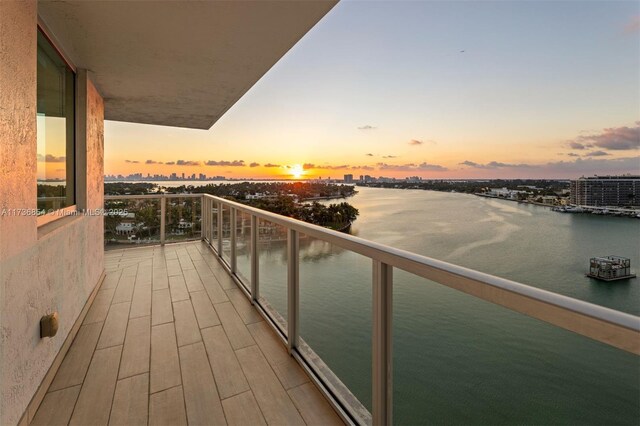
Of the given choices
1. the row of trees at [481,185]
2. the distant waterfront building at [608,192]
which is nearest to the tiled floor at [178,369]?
the distant waterfront building at [608,192]

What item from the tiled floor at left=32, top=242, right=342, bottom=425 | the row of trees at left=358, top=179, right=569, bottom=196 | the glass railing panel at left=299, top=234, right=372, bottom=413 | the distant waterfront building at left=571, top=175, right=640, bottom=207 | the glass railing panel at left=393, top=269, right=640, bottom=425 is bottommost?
the glass railing panel at left=393, top=269, right=640, bottom=425

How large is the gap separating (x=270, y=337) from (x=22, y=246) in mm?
1662

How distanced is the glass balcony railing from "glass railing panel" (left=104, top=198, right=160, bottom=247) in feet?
6.55

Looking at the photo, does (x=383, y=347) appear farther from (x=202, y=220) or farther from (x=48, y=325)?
(x=202, y=220)

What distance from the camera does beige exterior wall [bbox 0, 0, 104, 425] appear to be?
1.36 meters

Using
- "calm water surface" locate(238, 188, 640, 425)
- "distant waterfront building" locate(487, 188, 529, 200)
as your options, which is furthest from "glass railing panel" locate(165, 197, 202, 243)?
"distant waterfront building" locate(487, 188, 529, 200)

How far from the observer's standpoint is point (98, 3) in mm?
1984

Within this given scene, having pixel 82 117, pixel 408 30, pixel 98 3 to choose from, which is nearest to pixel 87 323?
pixel 82 117

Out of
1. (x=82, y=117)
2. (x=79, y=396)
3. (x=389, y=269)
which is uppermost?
(x=82, y=117)

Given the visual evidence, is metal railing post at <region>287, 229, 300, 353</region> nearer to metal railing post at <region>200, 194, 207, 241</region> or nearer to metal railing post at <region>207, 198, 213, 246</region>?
metal railing post at <region>207, 198, 213, 246</region>

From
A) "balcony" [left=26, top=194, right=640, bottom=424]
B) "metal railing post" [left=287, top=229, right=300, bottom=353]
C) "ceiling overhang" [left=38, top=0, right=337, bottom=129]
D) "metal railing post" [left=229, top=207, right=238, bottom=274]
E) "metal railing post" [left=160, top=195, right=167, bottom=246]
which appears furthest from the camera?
"metal railing post" [left=160, top=195, right=167, bottom=246]

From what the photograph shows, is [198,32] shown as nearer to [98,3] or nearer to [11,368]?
[98,3]

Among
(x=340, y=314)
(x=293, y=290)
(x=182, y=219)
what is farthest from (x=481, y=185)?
(x=293, y=290)

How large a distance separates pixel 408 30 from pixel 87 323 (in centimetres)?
1533
